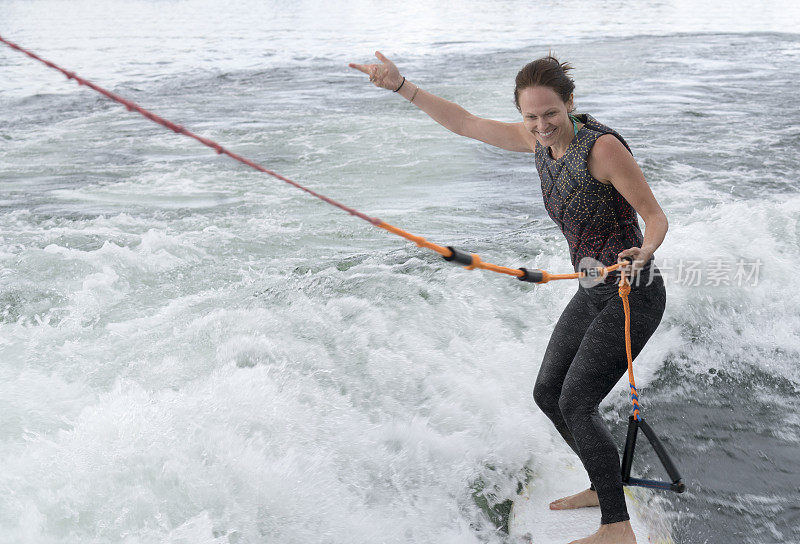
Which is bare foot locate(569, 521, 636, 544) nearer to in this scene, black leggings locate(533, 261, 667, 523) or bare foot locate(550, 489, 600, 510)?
black leggings locate(533, 261, 667, 523)

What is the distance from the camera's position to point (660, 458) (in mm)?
2768

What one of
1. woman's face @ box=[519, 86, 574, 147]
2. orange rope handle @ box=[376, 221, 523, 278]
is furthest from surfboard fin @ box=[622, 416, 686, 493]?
woman's face @ box=[519, 86, 574, 147]

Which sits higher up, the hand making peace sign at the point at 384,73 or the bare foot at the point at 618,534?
the hand making peace sign at the point at 384,73

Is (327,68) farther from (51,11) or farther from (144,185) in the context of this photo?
(51,11)

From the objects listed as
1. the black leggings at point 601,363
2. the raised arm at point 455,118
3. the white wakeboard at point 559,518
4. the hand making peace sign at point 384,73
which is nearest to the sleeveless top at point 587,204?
the black leggings at point 601,363

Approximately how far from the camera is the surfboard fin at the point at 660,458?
2.78m

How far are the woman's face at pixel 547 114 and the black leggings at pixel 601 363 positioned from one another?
634mm

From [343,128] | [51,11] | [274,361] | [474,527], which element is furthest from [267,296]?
[51,11]

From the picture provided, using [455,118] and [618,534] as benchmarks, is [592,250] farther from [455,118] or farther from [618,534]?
[618,534]

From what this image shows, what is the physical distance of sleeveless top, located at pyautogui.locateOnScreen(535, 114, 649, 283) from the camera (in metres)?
2.77

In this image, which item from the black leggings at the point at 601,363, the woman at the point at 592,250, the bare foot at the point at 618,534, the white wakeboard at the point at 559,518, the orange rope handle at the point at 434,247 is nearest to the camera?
the orange rope handle at the point at 434,247

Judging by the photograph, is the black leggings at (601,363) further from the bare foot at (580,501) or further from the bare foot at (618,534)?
the bare foot at (580,501)

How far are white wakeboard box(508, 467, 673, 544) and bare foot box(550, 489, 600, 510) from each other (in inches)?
0.8

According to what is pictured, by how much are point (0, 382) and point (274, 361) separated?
1.54 m
